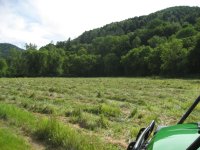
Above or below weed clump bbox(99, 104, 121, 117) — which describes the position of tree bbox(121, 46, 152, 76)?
above

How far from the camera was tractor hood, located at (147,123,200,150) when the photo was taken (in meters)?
2.99

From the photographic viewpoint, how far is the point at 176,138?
3.14 metres

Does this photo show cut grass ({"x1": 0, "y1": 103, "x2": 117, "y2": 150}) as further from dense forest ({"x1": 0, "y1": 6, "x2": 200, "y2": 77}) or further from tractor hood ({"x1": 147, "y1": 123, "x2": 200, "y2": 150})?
dense forest ({"x1": 0, "y1": 6, "x2": 200, "y2": 77})

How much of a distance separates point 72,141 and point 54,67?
104044 mm

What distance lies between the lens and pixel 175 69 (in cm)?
7512

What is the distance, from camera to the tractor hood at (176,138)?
2.99 meters

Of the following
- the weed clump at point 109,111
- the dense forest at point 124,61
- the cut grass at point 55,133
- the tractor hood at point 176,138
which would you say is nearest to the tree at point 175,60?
the dense forest at point 124,61

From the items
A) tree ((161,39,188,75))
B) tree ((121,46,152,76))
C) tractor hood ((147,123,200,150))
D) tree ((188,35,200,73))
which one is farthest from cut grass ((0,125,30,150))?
tree ((121,46,152,76))

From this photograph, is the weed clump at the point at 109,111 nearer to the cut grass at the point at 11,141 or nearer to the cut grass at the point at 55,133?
the cut grass at the point at 55,133

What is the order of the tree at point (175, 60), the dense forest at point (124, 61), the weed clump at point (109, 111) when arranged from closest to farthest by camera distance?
the weed clump at point (109, 111) → the tree at point (175, 60) → the dense forest at point (124, 61)

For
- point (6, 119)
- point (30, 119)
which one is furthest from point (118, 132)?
point (6, 119)

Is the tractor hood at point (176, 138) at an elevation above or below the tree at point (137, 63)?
below

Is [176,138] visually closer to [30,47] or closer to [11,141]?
[11,141]

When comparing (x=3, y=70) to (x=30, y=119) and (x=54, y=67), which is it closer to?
(x=54, y=67)
